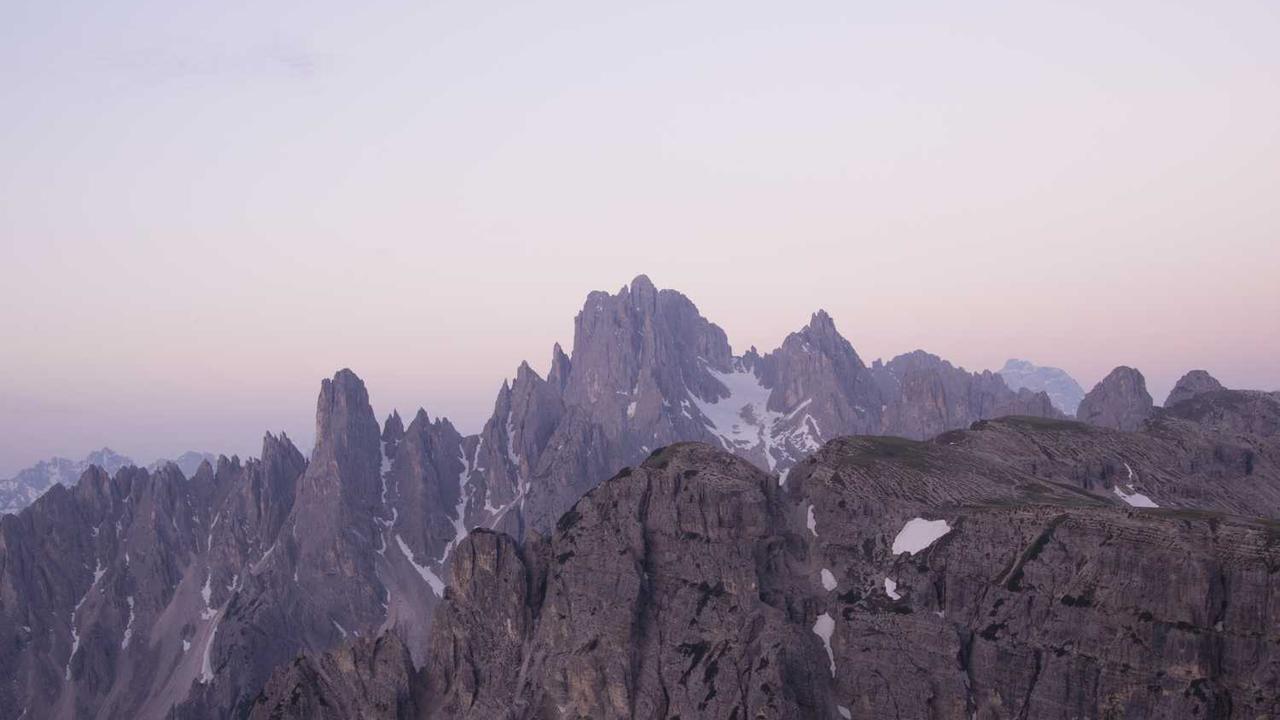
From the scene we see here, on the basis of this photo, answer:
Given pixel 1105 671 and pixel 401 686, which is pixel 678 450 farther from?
pixel 1105 671

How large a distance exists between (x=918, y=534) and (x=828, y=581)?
12.3 m

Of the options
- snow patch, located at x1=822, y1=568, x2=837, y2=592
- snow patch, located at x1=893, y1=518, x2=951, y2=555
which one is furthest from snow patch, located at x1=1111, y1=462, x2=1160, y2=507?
snow patch, located at x1=822, y1=568, x2=837, y2=592

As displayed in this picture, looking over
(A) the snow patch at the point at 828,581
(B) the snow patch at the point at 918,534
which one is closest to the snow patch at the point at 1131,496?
(B) the snow patch at the point at 918,534

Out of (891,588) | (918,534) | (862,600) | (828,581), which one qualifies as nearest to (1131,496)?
(918,534)

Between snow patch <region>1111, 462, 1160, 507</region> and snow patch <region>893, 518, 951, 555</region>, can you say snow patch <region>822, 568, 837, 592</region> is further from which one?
snow patch <region>1111, 462, 1160, 507</region>

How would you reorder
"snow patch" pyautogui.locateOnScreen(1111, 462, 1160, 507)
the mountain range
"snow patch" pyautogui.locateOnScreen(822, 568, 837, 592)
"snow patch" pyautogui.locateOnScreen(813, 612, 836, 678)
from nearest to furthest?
the mountain range
"snow patch" pyautogui.locateOnScreen(813, 612, 836, 678)
"snow patch" pyautogui.locateOnScreen(822, 568, 837, 592)
"snow patch" pyautogui.locateOnScreen(1111, 462, 1160, 507)

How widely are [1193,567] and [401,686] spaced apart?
97.2 metres

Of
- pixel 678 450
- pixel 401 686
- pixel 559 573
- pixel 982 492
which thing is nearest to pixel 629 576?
pixel 559 573

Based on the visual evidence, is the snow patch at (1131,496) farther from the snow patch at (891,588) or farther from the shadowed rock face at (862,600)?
the snow patch at (891,588)

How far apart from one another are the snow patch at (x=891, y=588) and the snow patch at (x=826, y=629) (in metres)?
7.44

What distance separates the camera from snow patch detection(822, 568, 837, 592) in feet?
422

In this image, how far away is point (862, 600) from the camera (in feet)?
407

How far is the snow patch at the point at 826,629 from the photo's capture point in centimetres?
12329

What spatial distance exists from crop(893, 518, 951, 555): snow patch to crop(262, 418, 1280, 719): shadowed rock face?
37 cm
